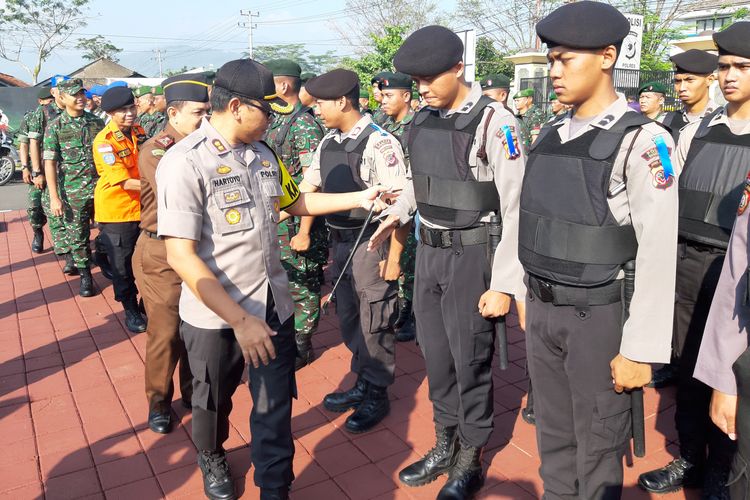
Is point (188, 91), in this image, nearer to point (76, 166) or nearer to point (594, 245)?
point (594, 245)

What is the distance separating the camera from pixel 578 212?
6.57 ft

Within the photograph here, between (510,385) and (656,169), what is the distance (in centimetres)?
239

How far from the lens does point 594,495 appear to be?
2.15m

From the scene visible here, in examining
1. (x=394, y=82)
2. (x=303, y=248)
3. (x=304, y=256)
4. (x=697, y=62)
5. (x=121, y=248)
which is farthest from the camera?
(x=394, y=82)

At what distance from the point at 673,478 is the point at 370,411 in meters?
1.60

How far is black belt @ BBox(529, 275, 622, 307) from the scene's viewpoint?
6.69 feet

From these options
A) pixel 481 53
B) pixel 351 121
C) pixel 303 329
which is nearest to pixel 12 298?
pixel 303 329

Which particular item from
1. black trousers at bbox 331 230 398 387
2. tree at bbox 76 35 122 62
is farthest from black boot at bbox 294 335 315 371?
tree at bbox 76 35 122 62

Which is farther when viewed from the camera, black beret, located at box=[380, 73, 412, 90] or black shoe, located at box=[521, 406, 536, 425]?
black beret, located at box=[380, 73, 412, 90]

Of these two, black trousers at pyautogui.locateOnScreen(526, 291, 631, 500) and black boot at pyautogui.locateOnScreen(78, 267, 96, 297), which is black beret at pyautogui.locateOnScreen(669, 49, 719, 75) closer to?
black trousers at pyautogui.locateOnScreen(526, 291, 631, 500)

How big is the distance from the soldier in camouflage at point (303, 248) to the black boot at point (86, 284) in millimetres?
2785

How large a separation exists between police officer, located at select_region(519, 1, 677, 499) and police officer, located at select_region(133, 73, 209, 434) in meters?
2.02

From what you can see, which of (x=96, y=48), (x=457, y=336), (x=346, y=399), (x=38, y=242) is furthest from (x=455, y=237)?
(x=96, y=48)

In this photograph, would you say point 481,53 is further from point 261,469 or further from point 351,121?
point 261,469
